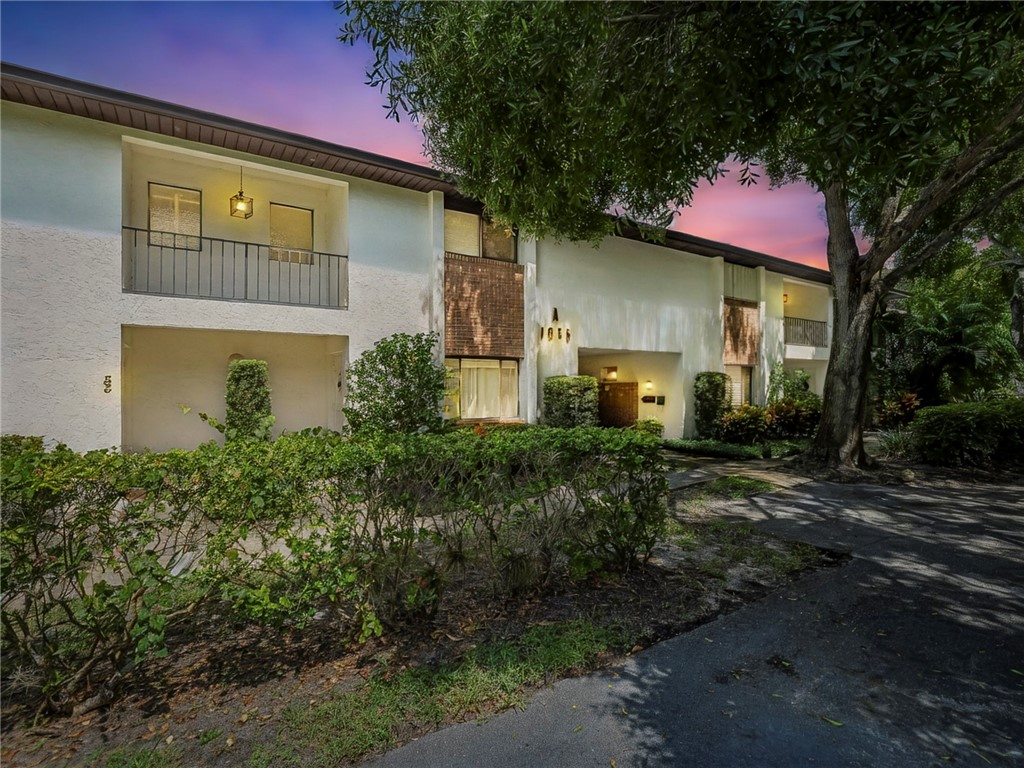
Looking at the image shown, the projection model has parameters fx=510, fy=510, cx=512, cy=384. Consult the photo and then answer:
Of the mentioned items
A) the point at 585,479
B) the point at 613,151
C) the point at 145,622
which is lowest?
the point at 145,622

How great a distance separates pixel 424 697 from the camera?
10.3 feet

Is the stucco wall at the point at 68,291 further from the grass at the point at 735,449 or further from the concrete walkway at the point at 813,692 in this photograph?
the grass at the point at 735,449

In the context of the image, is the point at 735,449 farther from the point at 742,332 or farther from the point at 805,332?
the point at 805,332

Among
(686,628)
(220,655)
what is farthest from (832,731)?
A: (220,655)

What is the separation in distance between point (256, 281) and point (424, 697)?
34.3ft

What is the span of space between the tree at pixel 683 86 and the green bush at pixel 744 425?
375 inches

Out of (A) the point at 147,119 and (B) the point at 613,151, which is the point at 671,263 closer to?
(B) the point at 613,151

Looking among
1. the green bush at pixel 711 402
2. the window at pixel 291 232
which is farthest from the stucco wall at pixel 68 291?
the green bush at pixel 711 402

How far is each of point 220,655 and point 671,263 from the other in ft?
52.8

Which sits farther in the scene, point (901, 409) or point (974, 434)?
point (901, 409)

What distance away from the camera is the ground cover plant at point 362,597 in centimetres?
285

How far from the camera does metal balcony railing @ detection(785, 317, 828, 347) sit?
2057cm

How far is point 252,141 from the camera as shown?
9.44m

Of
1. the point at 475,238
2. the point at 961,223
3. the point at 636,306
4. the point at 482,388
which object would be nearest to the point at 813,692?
the point at 482,388
